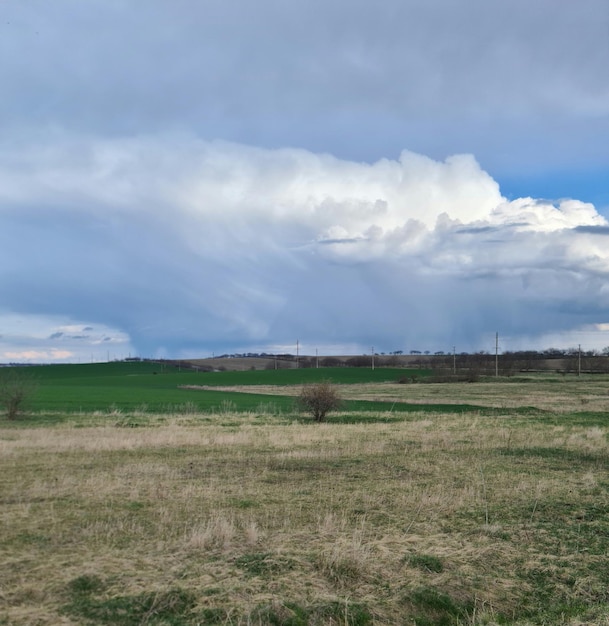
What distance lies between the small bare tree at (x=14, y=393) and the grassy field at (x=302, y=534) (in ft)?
59.8

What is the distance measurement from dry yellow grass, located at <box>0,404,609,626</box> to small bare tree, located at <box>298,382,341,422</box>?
18398 millimetres

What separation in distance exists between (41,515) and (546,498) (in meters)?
11.4

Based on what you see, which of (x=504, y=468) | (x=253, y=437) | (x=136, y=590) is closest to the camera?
(x=136, y=590)

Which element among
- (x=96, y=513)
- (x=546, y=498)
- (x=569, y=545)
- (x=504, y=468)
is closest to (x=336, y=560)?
(x=569, y=545)

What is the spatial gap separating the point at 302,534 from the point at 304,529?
46 centimetres

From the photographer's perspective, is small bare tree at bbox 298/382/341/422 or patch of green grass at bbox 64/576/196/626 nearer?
patch of green grass at bbox 64/576/196/626

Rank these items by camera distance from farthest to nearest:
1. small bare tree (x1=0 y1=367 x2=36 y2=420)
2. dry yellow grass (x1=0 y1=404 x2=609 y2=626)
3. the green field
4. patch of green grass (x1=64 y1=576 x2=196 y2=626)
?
1. the green field
2. small bare tree (x1=0 y1=367 x2=36 y2=420)
3. dry yellow grass (x1=0 y1=404 x2=609 y2=626)
4. patch of green grass (x1=64 y1=576 x2=196 y2=626)

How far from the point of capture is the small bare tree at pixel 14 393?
4116cm

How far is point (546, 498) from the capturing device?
15.1 m

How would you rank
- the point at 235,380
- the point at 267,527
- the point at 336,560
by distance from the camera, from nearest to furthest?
the point at 336,560 → the point at 267,527 → the point at 235,380

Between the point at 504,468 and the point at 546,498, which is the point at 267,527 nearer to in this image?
the point at 546,498

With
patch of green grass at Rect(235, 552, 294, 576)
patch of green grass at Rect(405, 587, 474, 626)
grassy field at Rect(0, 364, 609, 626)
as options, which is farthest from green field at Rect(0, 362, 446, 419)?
patch of green grass at Rect(405, 587, 474, 626)

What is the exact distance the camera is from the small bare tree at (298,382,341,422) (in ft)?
138

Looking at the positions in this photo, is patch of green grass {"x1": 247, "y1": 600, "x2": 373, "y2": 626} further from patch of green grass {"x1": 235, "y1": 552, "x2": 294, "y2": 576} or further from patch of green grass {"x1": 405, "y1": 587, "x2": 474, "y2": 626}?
patch of green grass {"x1": 235, "y1": 552, "x2": 294, "y2": 576}
